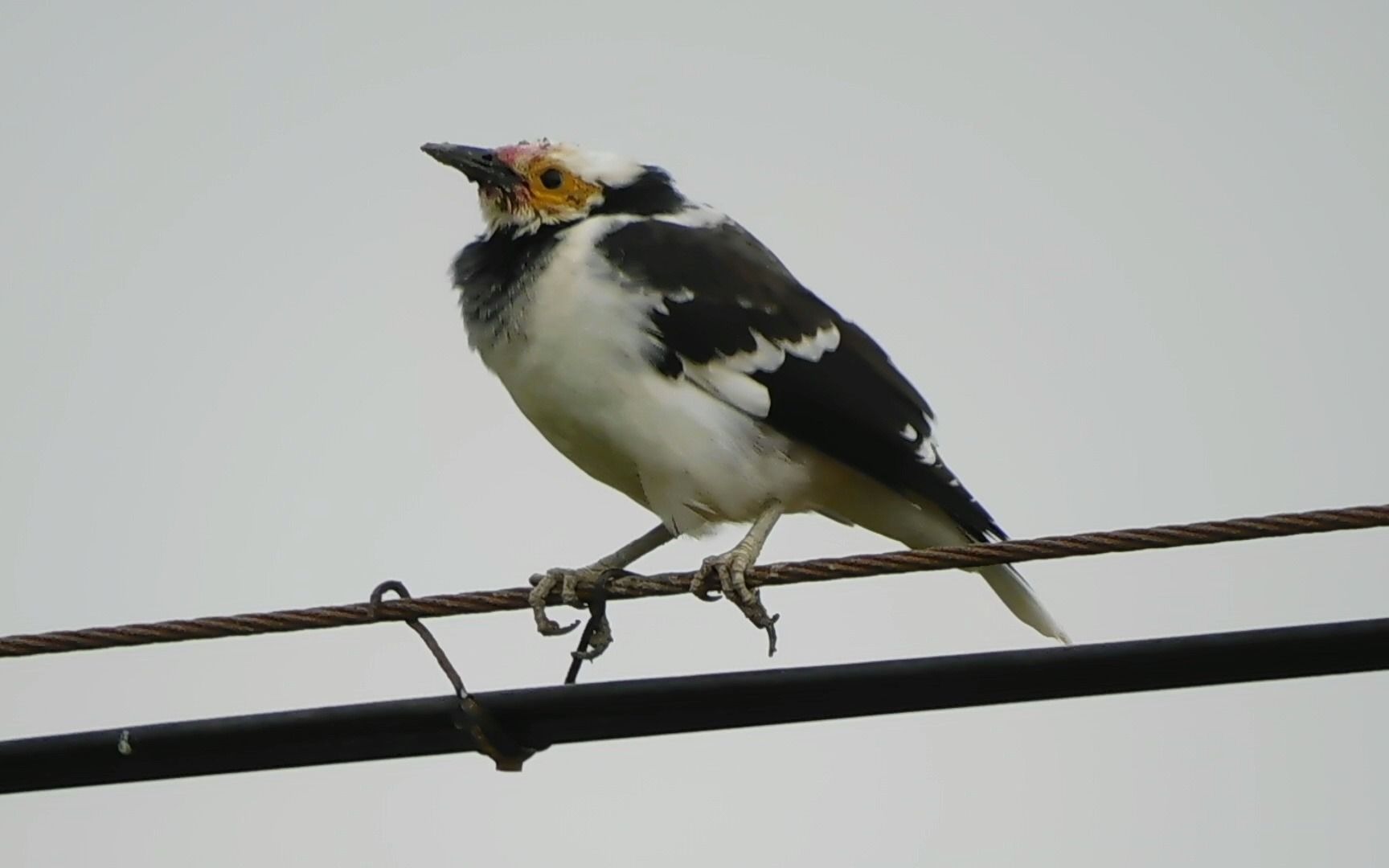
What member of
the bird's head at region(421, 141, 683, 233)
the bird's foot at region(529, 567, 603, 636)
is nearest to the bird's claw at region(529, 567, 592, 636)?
the bird's foot at region(529, 567, 603, 636)

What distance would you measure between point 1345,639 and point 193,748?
7.60 ft

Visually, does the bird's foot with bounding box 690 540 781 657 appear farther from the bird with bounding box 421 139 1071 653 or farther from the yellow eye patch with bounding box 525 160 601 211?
the yellow eye patch with bounding box 525 160 601 211

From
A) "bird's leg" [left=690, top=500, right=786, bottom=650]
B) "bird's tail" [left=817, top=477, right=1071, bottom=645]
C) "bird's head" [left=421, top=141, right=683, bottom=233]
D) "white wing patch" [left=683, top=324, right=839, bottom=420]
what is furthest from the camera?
"bird's head" [left=421, top=141, right=683, bottom=233]

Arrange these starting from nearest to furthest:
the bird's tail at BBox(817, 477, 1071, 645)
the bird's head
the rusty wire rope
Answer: the rusty wire rope, the bird's tail at BBox(817, 477, 1071, 645), the bird's head

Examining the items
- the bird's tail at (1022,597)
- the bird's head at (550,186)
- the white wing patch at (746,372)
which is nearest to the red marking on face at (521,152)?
the bird's head at (550,186)

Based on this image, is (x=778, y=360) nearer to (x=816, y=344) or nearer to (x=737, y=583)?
(x=816, y=344)

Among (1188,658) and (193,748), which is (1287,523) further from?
(193,748)

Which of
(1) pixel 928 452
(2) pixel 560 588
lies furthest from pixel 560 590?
(1) pixel 928 452

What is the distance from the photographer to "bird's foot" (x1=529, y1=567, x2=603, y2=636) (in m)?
5.52

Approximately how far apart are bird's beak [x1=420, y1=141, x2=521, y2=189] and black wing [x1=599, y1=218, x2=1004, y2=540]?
52 centimetres

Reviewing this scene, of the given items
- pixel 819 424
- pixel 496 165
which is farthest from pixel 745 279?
pixel 496 165

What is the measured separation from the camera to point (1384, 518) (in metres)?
3.66

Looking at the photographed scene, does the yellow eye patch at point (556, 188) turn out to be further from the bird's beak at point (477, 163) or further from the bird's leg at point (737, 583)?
the bird's leg at point (737, 583)

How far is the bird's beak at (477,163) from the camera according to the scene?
631cm
